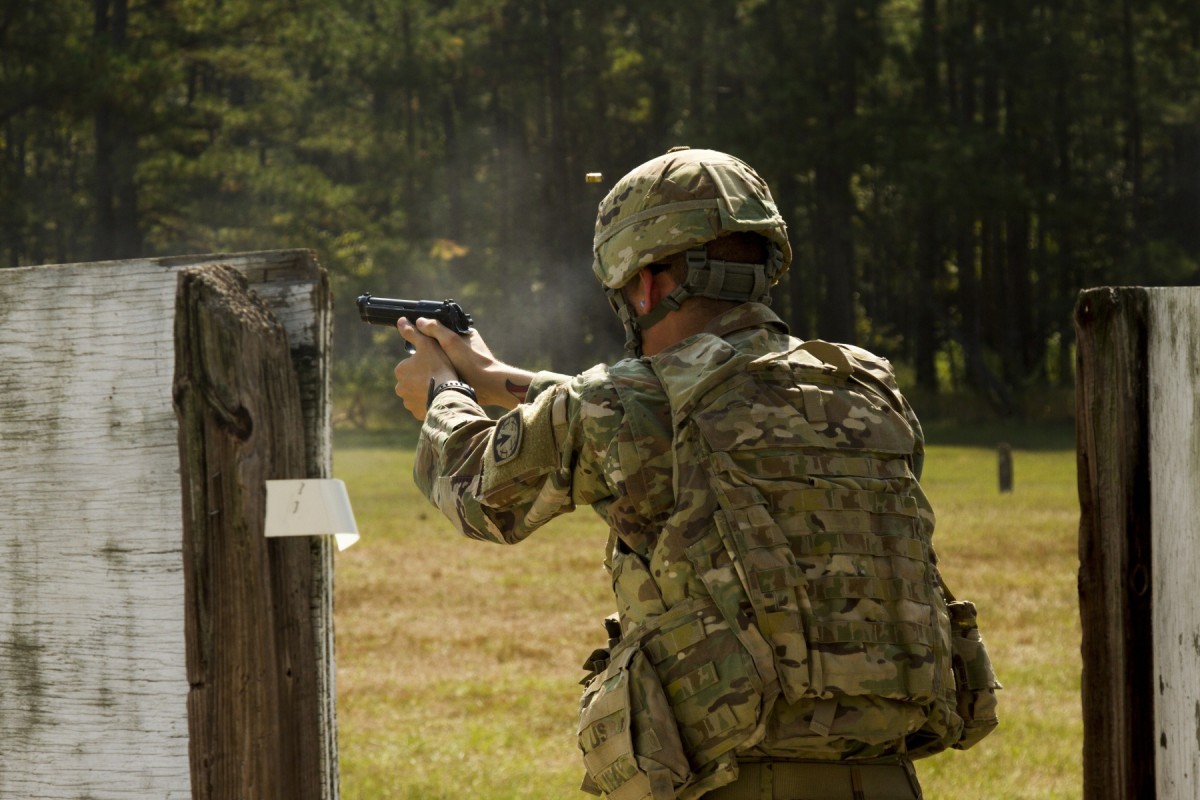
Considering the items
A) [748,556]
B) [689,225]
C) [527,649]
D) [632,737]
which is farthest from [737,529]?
[527,649]

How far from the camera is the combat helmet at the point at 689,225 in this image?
2.47 meters

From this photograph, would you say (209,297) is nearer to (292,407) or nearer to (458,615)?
(292,407)

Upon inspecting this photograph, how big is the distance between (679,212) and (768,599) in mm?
678

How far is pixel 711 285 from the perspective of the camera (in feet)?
8.18

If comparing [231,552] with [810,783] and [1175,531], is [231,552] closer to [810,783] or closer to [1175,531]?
[810,783]

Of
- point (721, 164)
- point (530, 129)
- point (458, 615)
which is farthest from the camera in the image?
point (530, 129)

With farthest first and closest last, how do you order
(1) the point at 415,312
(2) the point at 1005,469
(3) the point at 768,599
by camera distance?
(2) the point at 1005,469 → (1) the point at 415,312 → (3) the point at 768,599

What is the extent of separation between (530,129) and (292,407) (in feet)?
143

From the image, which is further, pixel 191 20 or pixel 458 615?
pixel 191 20

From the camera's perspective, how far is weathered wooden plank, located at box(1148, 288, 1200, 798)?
211 centimetres

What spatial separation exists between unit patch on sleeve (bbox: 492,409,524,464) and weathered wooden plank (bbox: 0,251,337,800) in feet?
1.21

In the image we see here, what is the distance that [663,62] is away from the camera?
119 ft

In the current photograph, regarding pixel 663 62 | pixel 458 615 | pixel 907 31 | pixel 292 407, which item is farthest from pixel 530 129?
pixel 292 407

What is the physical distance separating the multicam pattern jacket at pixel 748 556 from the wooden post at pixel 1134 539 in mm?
261
